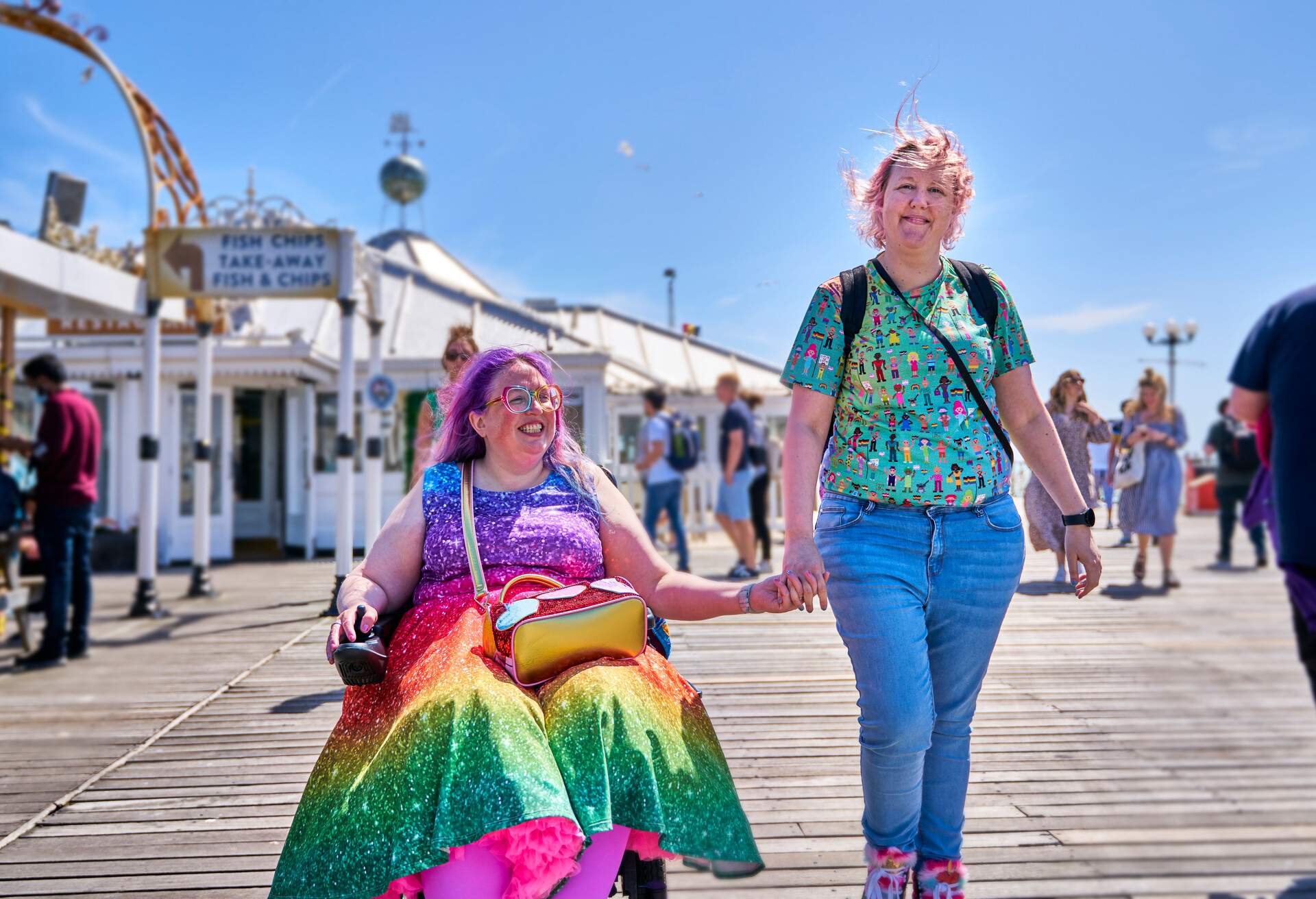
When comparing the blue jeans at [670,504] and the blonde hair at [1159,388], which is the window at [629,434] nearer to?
the blue jeans at [670,504]

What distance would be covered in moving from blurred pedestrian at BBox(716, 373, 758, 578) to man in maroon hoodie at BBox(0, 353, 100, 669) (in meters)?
4.87

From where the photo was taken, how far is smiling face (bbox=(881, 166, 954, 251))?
2244mm

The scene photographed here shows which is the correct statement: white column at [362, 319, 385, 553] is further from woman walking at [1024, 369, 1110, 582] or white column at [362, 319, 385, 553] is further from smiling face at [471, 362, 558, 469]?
woman walking at [1024, 369, 1110, 582]

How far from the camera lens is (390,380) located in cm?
852

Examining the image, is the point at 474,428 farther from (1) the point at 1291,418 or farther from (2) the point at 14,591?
(2) the point at 14,591

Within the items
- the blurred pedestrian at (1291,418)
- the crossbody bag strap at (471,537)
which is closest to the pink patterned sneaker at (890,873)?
the blurred pedestrian at (1291,418)

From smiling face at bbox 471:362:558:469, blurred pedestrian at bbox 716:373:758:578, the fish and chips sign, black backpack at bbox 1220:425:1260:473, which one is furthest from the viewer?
blurred pedestrian at bbox 716:373:758:578

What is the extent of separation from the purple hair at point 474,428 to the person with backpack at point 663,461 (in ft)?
21.2

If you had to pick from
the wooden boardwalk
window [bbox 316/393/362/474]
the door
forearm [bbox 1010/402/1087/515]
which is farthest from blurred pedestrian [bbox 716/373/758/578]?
the door

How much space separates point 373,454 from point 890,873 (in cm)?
646

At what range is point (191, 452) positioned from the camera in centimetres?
1363

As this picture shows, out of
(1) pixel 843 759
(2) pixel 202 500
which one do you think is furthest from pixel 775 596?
(2) pixel 202 500

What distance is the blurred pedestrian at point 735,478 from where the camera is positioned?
28.9 ft

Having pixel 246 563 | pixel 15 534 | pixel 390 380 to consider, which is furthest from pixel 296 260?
pixel 246 563
